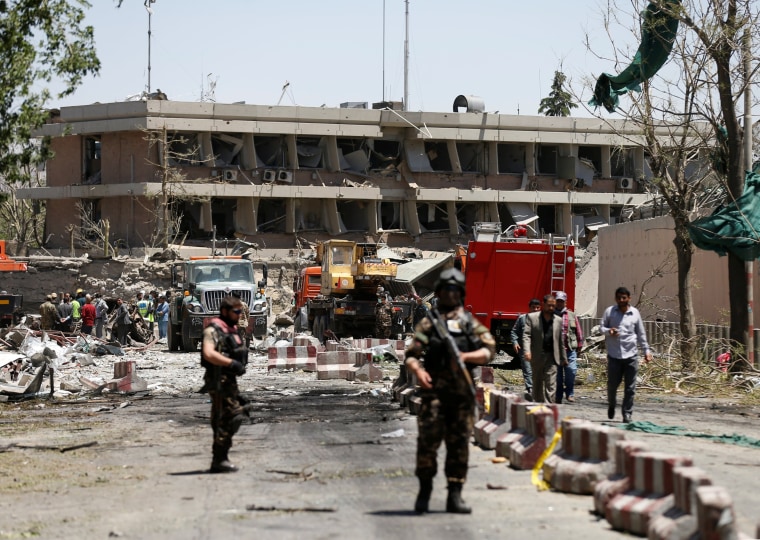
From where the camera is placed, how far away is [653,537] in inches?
278

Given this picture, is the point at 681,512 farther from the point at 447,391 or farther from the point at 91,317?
the point at 91,317

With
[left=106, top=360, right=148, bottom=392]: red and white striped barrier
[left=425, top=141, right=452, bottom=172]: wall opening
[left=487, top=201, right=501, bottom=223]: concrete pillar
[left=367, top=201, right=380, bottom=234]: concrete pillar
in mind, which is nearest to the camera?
[left=106, top=360, right=148, bottom=392]: red and white striped barrier

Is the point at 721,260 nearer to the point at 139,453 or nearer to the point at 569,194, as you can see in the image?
the point at 139,453

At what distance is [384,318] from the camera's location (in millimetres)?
35156

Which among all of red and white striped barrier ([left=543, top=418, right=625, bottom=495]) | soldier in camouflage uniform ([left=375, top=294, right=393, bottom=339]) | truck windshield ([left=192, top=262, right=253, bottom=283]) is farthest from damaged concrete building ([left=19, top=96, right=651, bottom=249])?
red and white striped barrier ([left=543, top=418, right=625, bottom=495])

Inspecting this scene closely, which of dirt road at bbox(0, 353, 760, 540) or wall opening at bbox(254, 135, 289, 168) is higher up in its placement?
wall opening at bbox(254, 135, 289, 168)

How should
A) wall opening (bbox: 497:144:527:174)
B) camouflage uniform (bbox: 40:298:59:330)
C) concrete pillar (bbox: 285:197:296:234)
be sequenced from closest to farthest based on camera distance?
1. camouflage uniform (bbox: 40:298:59:330)
2. concrete pillar (bbox: 285:197:296:234)
3. wall opening (bbox: 497:144:527:174)

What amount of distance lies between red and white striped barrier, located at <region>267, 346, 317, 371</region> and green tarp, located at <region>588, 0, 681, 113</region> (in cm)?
827

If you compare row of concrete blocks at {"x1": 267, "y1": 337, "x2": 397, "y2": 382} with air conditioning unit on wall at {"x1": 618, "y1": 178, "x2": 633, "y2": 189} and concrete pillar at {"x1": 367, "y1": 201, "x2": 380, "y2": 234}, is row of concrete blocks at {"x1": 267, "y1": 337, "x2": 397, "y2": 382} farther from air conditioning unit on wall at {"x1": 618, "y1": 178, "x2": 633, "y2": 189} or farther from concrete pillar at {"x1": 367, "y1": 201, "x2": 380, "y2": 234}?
air conditioning unit on wall at {"x1": 618, "y1": 178, "x2": 633, "y2": 189}

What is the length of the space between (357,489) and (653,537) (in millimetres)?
3065

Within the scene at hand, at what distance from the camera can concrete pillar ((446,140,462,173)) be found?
61156mm

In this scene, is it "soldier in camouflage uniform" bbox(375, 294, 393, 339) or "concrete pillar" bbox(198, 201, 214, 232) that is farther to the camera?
"concrete pillar" bbox(198, 201, 214, 232)

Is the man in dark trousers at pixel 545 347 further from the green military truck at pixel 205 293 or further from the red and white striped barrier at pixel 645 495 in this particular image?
the green military truck at pixel 205 293

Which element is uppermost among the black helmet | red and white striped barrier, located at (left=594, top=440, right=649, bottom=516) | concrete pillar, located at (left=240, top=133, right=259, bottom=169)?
concrete pillar, located at (left=240, top=133, right=259, bottom=169)
